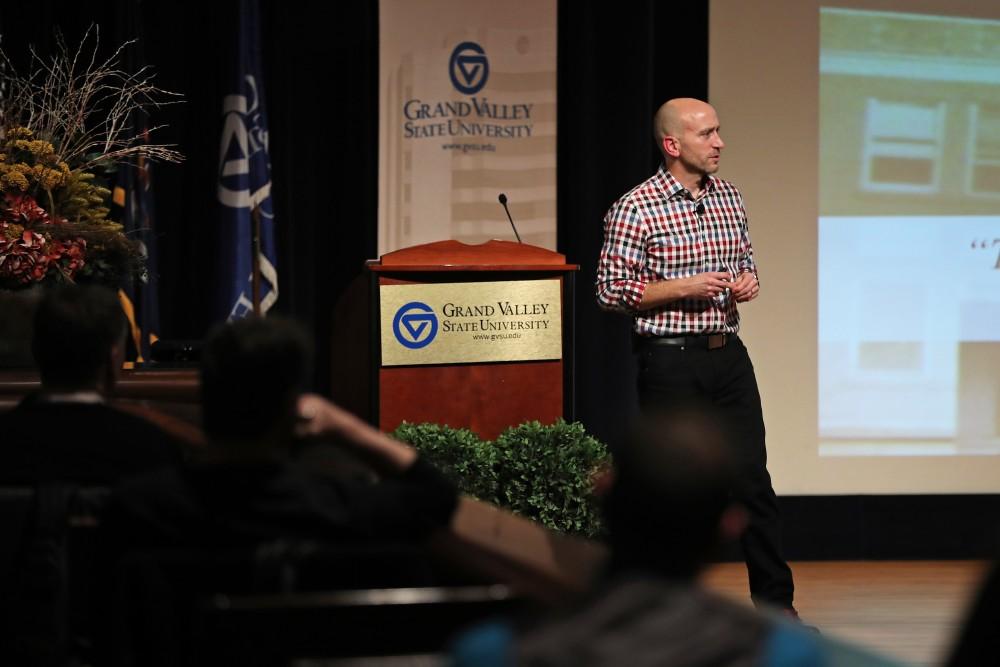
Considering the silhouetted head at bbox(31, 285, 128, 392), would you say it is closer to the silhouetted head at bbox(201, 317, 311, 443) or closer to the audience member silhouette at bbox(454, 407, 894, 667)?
the silhouetted head at bbox(201, 317, 311, 443)

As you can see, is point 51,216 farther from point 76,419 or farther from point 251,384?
point 251,384

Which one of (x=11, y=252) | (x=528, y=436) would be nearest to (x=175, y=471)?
(x=11, y=252)

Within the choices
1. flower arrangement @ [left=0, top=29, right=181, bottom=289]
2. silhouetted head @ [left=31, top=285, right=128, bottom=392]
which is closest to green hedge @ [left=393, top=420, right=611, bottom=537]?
flower arrangement @ [left=0, top=29, right=181, bottom=289]

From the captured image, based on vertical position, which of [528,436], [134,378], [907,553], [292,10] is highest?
[292,10]

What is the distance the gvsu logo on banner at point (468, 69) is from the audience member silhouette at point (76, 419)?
379 cm

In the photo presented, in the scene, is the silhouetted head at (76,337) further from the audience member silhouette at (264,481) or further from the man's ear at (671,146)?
the man's ear at (671,146)

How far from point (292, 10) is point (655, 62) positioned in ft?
5.16

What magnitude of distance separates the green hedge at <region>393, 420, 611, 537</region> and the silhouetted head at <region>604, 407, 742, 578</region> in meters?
2.91

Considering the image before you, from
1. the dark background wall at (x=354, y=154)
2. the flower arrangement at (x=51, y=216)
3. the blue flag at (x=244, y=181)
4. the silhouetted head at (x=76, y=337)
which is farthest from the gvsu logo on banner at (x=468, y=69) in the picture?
the silhouetted head at (x=76, y=337)

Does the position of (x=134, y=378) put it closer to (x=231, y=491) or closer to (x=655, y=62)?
(x=231, y=491)

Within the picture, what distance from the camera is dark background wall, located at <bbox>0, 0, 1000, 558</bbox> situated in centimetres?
549

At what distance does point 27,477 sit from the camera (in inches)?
66.8

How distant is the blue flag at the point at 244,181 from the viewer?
521cm

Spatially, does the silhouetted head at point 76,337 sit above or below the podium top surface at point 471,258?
below
